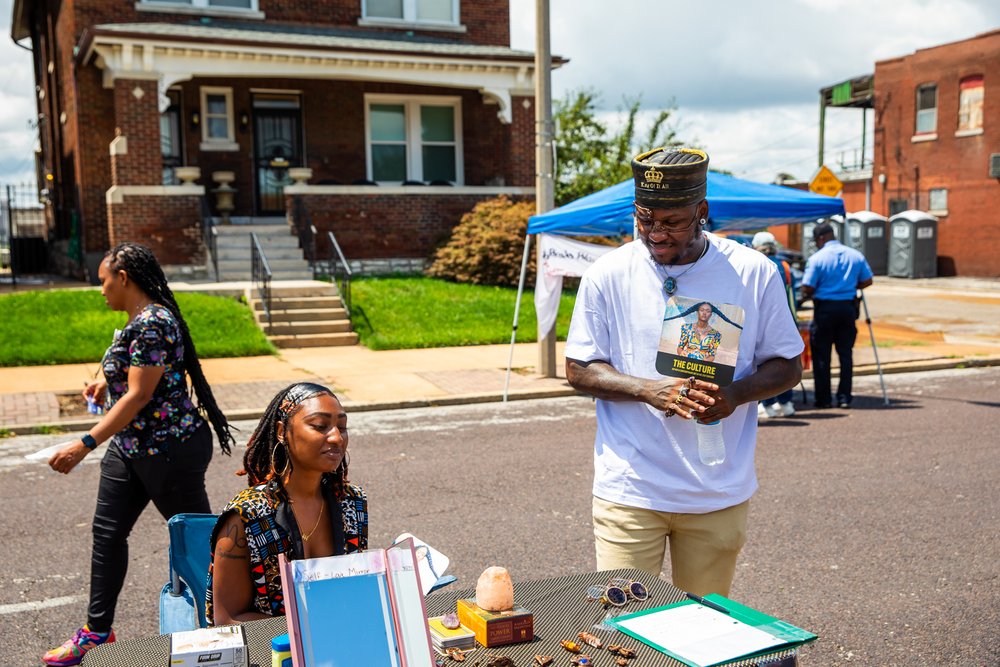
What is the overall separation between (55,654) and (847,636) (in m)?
3.64

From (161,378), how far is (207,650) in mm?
2238

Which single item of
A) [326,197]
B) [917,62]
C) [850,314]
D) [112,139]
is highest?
[917,62]

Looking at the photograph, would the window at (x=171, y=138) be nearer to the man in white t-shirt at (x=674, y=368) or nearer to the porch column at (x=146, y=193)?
the porch column at (x=146, y=193)

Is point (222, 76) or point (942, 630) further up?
point (222, 76)

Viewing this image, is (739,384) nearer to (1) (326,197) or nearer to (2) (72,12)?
(1) (326,197)

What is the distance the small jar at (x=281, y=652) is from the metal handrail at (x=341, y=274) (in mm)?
14108

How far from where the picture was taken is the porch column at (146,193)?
18.3 meters

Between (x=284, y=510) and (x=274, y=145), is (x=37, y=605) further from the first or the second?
(x=274, y=145)

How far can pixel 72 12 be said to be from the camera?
1980 cm

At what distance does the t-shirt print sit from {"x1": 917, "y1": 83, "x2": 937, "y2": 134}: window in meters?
35.3

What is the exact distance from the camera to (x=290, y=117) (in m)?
21.9

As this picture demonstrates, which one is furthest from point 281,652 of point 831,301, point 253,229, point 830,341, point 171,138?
point 171,138

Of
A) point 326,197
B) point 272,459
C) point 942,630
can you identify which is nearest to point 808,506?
point 942,630

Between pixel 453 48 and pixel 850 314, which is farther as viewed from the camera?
pixel 453 48
